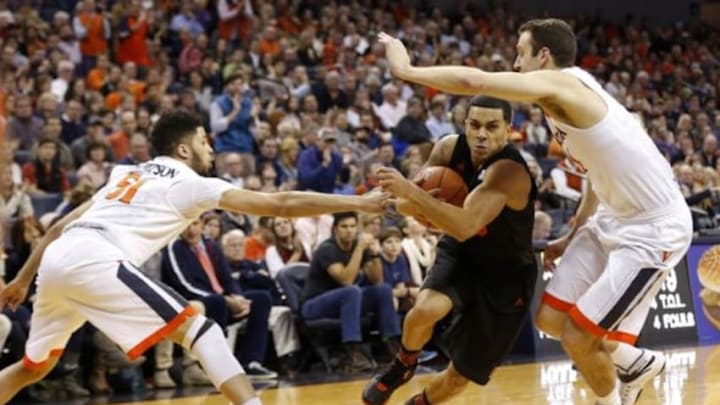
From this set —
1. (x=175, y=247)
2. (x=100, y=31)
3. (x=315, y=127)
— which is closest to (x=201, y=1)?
(x=100, y=31)

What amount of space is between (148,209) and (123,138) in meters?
6.08

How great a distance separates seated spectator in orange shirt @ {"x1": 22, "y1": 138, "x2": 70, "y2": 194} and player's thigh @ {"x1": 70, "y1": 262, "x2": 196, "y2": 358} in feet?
17.2

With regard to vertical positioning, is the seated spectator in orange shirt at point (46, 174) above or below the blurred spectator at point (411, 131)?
above

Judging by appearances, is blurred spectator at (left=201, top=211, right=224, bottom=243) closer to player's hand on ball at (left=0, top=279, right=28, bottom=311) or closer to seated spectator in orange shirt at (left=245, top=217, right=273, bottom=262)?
seated spectator in orange shirt at (left=245, top=217, right=273, bottom=262)

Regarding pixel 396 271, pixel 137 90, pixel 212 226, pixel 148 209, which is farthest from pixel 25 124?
pixel 148 209

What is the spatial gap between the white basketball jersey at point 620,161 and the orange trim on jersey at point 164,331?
74.1 inches

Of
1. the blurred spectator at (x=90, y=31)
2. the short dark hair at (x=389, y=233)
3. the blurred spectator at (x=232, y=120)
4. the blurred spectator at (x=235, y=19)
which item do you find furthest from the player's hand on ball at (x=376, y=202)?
the blurred spectator at (x=235, y=19)

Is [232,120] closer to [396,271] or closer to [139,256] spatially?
[396,271]

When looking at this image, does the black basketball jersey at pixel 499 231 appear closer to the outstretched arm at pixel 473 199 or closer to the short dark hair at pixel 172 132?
the outstretched arm at pixel 473 199

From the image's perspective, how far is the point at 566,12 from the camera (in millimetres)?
23875

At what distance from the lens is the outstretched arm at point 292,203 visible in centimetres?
552

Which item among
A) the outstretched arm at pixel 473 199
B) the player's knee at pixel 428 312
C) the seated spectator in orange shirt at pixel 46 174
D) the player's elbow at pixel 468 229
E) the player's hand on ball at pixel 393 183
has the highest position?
the player's hand on ball at pixel 393 183

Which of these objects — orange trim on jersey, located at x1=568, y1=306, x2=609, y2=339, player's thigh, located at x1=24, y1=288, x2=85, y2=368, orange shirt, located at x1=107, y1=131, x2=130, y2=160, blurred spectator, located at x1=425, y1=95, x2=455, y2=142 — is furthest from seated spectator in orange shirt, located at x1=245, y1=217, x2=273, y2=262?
orange trim on jersey, located at x1=568, y1=306, x2=609, y2=339

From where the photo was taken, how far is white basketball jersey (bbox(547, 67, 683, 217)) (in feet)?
18.2
